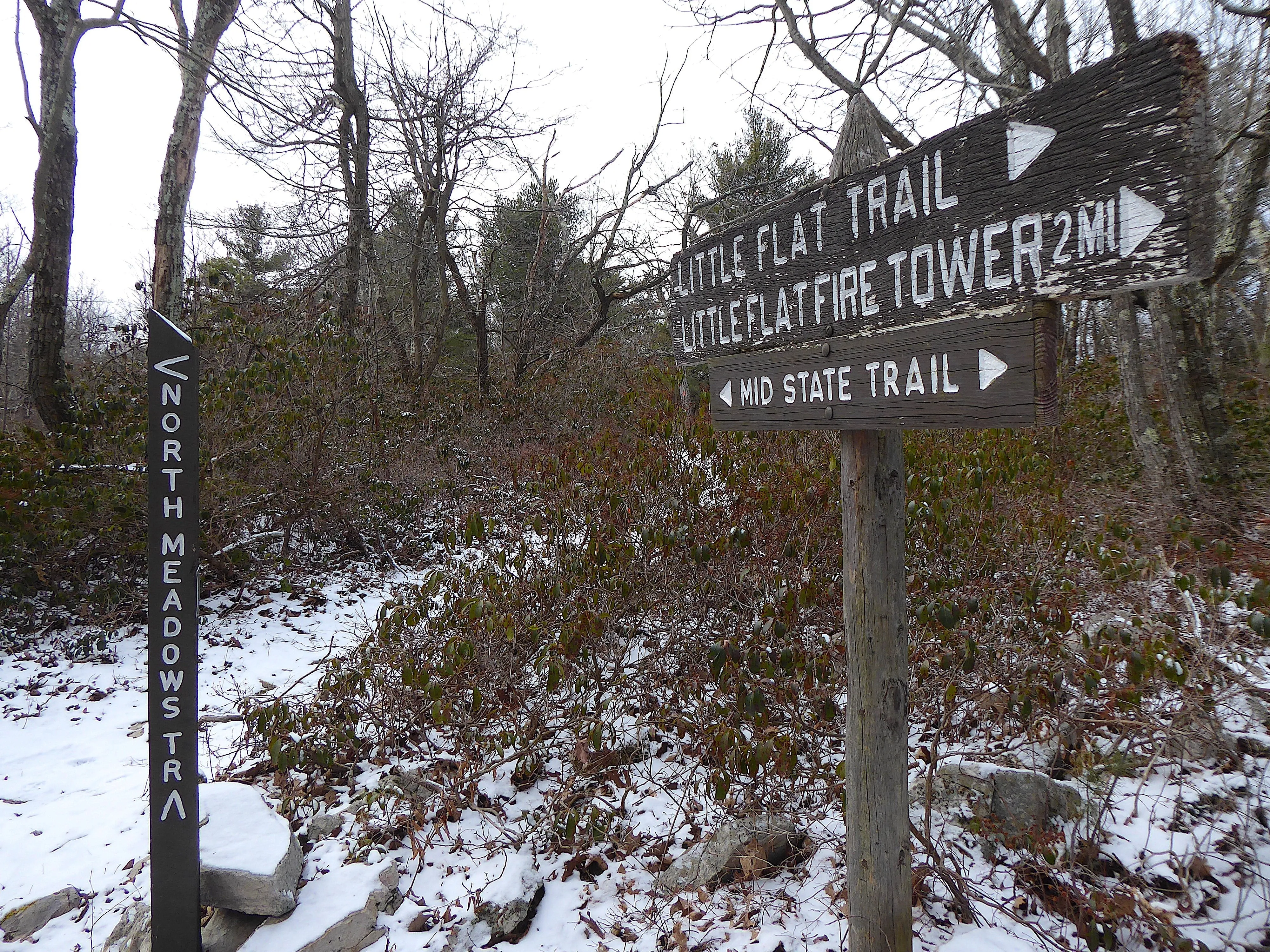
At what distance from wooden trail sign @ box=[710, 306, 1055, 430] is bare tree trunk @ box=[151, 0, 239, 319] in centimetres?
672

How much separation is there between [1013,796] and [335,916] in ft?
9.97

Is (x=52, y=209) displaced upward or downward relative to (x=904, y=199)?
upward

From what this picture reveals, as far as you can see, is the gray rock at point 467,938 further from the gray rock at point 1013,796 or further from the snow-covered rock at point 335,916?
Answer: the gray rock at point 1013,796

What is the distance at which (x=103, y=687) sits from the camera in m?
5.19

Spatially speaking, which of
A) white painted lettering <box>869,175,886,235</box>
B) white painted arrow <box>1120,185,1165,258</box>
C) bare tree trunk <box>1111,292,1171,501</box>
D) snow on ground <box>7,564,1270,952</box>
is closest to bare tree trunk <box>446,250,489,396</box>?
snow on ground <box>7,564,1270,952</box>

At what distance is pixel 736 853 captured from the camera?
3.00 meters

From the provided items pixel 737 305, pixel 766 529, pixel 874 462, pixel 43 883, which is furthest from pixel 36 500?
pixel 874 462

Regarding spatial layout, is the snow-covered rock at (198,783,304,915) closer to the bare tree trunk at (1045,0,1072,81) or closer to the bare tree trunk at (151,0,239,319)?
the bare tree trunk at (151,0,239,319)

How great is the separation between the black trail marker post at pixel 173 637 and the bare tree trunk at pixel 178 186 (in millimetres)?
4943

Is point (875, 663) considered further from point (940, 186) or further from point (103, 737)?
point (103, 737)

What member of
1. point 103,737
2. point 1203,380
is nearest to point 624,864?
point 103,737

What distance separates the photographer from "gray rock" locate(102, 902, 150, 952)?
2.86 meters

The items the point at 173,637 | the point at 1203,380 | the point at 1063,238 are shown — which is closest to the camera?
the point at 1063,238

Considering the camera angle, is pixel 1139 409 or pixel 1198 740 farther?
pixel 1139 409
